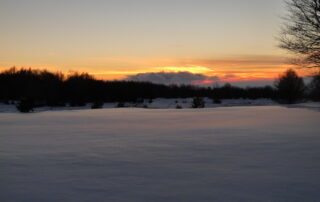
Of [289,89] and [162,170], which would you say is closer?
[162,170]

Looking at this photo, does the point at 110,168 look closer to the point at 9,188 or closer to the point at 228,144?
the point at 9,188

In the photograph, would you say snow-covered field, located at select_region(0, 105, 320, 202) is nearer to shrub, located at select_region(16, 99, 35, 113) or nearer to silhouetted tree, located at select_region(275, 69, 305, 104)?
shrub, located at select_region(16, 99, 35, 113)

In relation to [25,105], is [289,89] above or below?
above

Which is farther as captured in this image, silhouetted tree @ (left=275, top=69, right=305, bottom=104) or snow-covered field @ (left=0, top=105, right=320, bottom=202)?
silhouetted tree @ (left=275, top=69, right=305, bottom=104)

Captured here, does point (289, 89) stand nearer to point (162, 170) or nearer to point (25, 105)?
point (25, 105)

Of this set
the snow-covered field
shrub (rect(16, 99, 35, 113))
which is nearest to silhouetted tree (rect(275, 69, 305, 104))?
shrub (rect(16, 99, 35, 113))

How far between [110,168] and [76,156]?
2.69 feet

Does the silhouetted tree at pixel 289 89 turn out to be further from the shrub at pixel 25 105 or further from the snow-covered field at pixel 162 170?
the snow-covered field at pixel 162 170

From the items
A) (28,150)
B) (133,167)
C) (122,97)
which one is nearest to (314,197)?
(133,167)

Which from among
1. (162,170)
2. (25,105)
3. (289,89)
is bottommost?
(162,170)

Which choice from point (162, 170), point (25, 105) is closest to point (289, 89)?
point (25, 105)

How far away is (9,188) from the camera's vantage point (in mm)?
2357

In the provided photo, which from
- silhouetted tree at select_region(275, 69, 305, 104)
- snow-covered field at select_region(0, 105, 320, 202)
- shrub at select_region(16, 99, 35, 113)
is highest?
silhouetted tree at select_region(275, 69, 305, 104)

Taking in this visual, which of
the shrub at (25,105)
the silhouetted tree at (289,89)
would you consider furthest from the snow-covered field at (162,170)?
the silhouetted tree at (289,89)
